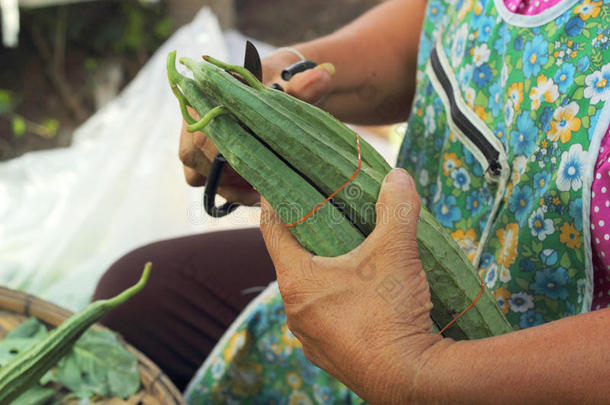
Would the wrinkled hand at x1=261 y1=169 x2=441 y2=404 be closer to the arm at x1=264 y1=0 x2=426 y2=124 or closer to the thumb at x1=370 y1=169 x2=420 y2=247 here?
the thumb at x1=370 y1=169 x2=420 y2=247

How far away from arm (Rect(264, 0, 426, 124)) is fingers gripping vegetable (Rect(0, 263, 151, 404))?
605 mm

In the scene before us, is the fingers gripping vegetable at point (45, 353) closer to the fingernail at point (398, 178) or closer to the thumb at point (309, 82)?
the thumb at point (309, 82)

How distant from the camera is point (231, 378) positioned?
1.27 meters

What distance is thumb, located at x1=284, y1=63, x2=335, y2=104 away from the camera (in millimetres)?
1099

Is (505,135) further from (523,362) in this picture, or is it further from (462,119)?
(523,362)

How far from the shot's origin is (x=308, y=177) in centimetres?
85

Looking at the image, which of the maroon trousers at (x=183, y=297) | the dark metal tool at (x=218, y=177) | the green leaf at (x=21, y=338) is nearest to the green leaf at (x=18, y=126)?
the maroon trousers at (x=183, y=297)

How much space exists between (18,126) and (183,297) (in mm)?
2797

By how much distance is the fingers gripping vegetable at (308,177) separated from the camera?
825mm

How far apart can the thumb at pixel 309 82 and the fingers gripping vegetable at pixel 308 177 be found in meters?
0.24

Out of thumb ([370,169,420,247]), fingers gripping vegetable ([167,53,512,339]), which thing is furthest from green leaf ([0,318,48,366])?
thumb ([370,169,420,247])

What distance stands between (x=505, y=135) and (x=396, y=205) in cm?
36

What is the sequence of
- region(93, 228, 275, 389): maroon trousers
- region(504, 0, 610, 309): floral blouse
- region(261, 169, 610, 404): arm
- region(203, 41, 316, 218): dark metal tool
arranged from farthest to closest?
region(93, 228, 275, 389): maroon trousers, region(203, 41, 316, 218): dark metal tool, region(504, 0, 610, 309): floral blouse, region(261, 169, 610, 404): arm

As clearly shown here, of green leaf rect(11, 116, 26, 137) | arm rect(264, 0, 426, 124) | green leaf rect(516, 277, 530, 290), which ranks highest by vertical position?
arm rect(264, 0, 426, 124)
